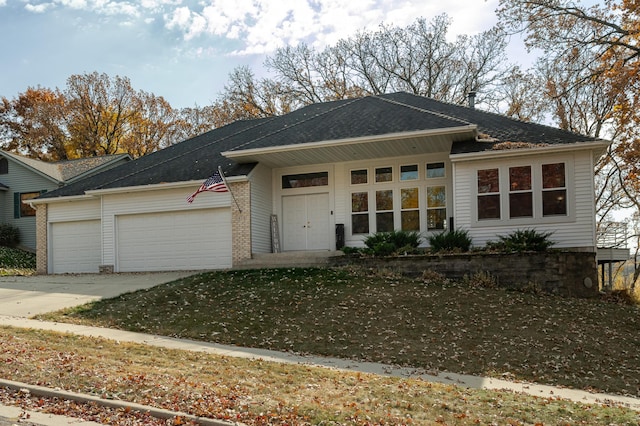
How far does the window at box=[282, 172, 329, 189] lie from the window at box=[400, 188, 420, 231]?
107 inches

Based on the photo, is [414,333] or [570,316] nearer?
[414,333]

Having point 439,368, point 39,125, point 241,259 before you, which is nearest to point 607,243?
point 241,259

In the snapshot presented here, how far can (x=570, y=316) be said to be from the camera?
1147 cm

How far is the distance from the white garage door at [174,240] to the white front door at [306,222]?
2144 mm

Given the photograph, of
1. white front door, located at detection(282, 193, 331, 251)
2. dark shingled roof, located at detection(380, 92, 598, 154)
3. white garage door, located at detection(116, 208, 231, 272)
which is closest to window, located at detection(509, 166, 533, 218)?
dark shingled roof, located at detection(380, 92, 598, 154)

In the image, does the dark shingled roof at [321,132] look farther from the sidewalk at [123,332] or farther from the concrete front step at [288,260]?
the sidewalk at [123,332]

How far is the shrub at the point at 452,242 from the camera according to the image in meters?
14.8

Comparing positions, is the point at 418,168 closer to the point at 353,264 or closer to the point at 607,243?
the point at 353,264

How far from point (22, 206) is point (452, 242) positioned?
985 inches

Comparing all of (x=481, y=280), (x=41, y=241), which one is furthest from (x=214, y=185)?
(x=41, y=241)

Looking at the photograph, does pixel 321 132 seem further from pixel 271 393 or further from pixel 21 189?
pixel 21 189

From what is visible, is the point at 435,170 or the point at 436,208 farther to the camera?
the point at 435,170

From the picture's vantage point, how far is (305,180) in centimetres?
1881

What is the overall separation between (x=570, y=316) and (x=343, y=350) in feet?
17.4
